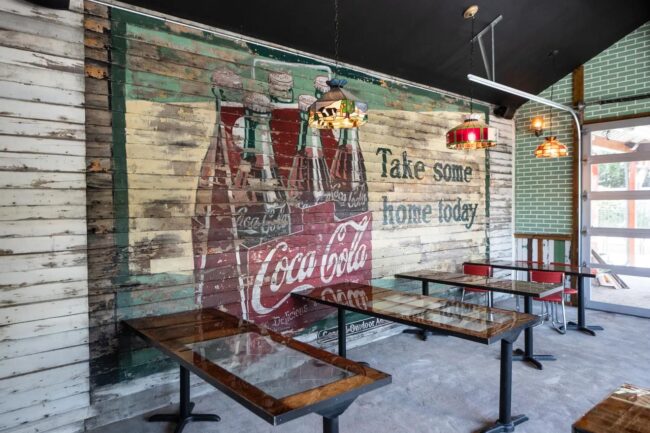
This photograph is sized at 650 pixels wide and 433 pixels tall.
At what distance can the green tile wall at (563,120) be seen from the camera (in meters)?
6.04

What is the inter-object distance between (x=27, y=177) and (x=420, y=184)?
4.30 m

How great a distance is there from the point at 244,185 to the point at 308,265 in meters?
1.10

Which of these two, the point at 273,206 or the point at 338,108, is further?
the point at 273,206

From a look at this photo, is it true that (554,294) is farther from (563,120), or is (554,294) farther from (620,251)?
(563,120)

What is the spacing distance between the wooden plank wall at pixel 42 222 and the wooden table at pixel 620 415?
312cm

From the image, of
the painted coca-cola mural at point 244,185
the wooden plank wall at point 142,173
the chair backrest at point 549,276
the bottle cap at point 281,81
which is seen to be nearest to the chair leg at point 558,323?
the chair backrest at point 549,276

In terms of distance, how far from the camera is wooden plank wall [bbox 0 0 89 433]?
283 cm

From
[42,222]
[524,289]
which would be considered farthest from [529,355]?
[42,222]

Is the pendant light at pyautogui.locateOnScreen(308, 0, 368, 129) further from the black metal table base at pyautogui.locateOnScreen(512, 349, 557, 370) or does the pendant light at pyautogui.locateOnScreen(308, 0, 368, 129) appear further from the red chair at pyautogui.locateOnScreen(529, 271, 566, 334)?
the red chair at pyautogui.locateOnScreen(529, 271, 566, 334)

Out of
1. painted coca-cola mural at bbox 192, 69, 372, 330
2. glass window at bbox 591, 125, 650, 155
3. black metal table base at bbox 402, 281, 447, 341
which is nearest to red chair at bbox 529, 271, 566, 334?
black metal table base at bbox 402, 281, 447, 341

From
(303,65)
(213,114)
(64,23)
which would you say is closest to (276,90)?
(303,65)

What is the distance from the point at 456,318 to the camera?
3.16m

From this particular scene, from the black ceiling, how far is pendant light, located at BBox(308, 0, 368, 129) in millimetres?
1485

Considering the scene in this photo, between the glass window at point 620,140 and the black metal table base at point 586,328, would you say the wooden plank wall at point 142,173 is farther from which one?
the glass window at point 620,140
